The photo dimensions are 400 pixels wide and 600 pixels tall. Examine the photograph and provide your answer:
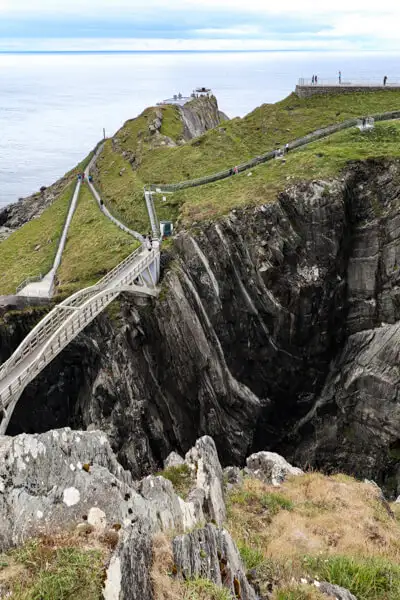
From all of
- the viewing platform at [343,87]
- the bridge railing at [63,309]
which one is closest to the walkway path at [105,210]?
the bridge railing at [63,309]

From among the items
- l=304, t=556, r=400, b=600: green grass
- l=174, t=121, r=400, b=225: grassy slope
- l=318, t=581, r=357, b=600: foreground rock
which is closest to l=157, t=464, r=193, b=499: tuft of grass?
l=304, t=556, r=400, b=600: green grass

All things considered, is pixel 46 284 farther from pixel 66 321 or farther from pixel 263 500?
pixel 263 500

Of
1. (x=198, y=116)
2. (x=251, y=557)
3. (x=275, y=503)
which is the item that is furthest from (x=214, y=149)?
(x=251, y=557)

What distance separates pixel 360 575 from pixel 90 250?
3947 cm

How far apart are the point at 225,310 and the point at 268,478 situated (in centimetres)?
1862

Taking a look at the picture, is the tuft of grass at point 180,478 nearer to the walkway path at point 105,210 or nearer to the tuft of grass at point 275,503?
the tuft of grass at point 275,503

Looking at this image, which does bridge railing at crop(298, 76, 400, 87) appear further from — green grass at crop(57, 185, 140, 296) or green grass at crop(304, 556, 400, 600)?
green grass at crop(304, 556, 400, 600)

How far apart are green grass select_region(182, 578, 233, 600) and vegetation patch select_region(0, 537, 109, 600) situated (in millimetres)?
2122

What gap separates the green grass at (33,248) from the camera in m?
46.6

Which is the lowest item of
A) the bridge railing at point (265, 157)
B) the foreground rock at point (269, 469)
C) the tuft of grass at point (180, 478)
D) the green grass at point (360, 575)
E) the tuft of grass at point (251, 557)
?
the foreground rock at point (269, 469)

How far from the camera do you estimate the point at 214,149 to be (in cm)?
6306

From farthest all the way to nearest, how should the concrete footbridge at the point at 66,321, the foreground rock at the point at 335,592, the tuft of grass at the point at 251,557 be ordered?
the concrete footbridge at the point at 66,321 < the tuft of grass at the point at 251,557 < the foreground rock at the point at 335,592

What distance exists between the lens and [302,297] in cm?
4325

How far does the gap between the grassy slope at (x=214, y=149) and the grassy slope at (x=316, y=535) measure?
3182 cm
